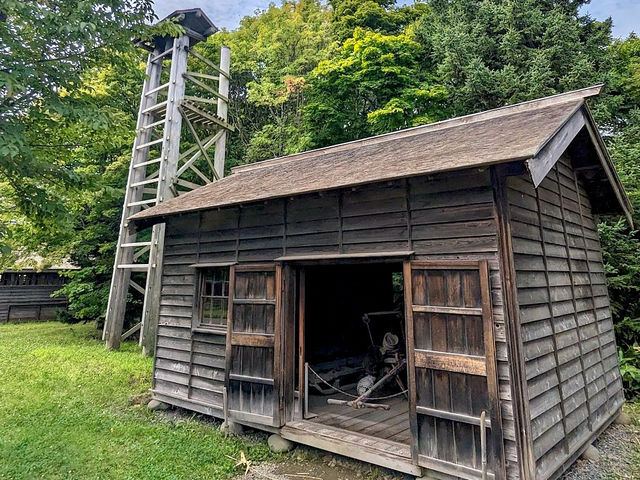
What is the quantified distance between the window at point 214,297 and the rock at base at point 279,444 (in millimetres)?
1930

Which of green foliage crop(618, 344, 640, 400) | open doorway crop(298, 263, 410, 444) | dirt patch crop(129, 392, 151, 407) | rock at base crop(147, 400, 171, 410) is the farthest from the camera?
green foliage crop(618, 344, 640, 400)

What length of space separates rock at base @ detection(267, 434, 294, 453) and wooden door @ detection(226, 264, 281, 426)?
227 millimetres

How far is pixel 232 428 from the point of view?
5449mm

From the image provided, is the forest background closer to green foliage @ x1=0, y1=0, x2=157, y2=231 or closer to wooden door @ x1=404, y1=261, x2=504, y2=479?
green foliage @ x1=0, y1=0, x2=157, y2=231

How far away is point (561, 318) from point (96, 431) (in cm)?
649

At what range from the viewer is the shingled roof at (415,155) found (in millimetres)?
3721

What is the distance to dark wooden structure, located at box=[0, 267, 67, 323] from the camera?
17.0m

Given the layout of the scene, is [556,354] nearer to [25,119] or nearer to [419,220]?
[419,220]

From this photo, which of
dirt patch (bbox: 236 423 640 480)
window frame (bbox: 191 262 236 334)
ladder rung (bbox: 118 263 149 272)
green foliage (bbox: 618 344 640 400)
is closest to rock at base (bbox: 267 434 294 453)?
dirt patch (bbox: 236 423 640 480)

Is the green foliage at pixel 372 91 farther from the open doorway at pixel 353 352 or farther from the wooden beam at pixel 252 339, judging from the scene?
the wooden beam at pixel 252 339

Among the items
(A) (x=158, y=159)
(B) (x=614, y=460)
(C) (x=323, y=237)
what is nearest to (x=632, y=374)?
(B) (x=614, y=460)

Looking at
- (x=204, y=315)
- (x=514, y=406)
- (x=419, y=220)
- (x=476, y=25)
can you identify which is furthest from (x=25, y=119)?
(x=476, y=25)

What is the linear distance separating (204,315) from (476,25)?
47.8 feet

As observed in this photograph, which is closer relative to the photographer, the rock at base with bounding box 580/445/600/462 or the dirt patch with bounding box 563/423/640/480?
the dirt patch with bounding box 563/423/640/480
